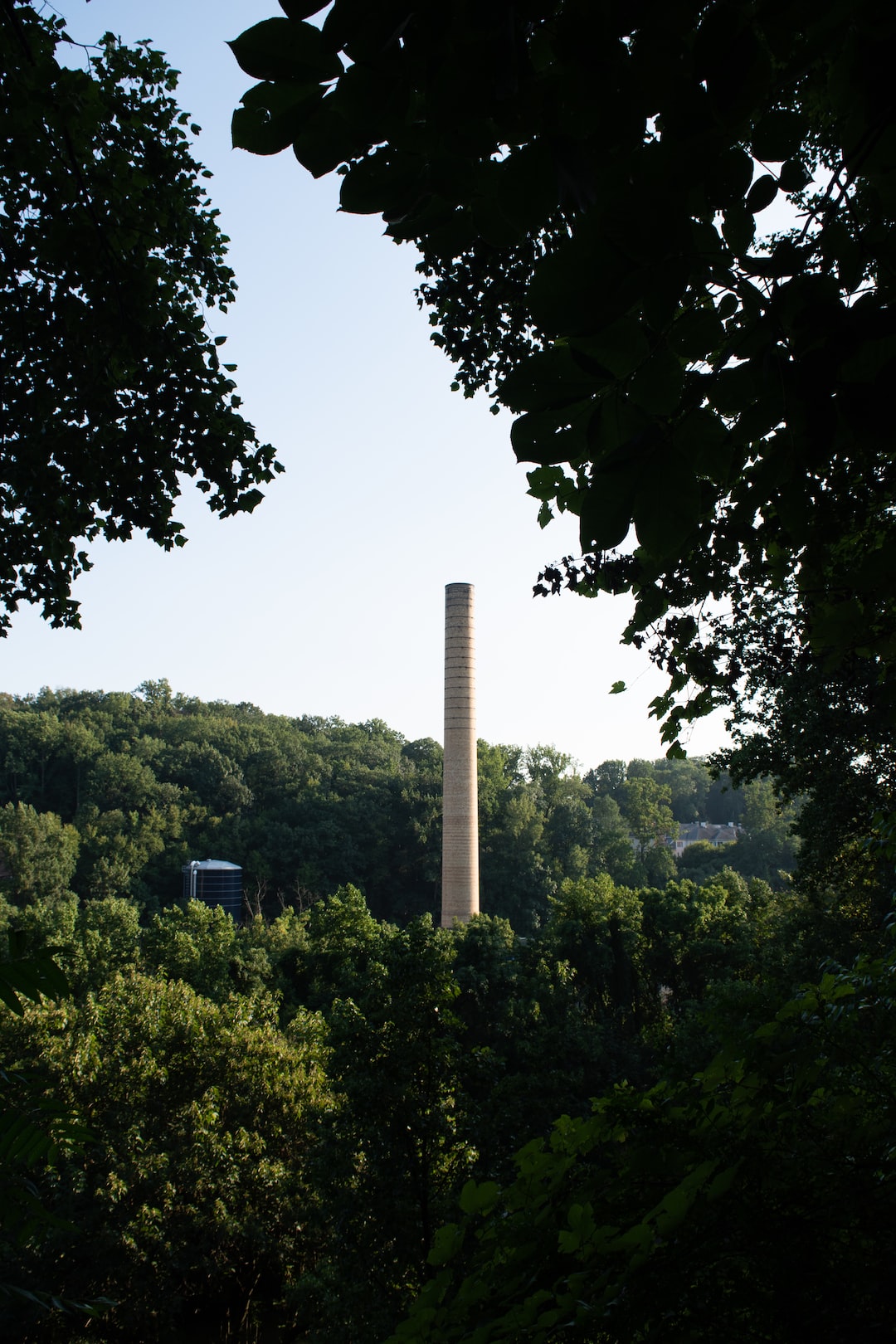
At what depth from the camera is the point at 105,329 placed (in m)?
4.95

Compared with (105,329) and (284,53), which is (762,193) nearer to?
(284,53)

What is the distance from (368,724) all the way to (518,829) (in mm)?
25681

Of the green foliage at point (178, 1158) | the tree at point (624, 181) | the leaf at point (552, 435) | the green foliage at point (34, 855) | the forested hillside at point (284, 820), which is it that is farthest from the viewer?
the forested hillside at point (284, 820)

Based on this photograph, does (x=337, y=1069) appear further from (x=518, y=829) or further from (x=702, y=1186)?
(x=518, y=829)

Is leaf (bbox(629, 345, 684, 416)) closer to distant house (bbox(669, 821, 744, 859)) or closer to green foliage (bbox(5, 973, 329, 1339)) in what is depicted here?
green foliage (bbox(5, 973, 329, 1339))

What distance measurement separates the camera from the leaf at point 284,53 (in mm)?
899

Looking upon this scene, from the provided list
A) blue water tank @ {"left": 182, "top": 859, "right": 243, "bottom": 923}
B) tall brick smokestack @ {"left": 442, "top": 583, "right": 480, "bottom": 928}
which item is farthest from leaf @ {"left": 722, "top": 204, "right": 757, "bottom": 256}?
blue water tank @ {"left": 182, "top": 859, "right": 243, "bottom": 923}

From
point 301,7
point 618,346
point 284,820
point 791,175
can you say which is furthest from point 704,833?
point 301,7

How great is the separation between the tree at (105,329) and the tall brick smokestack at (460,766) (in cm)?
2542

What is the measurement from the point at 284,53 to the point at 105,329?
4570 mm

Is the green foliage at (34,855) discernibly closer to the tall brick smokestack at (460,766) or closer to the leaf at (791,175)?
the tall brick smokestack at (460,766)

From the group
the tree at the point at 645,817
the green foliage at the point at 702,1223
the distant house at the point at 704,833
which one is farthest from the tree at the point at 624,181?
the distant house at the point at 704,833

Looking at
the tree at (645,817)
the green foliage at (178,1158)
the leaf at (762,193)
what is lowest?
the green foliage at (178,1158)

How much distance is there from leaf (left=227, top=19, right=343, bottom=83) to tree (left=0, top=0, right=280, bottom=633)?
4.22 meters
